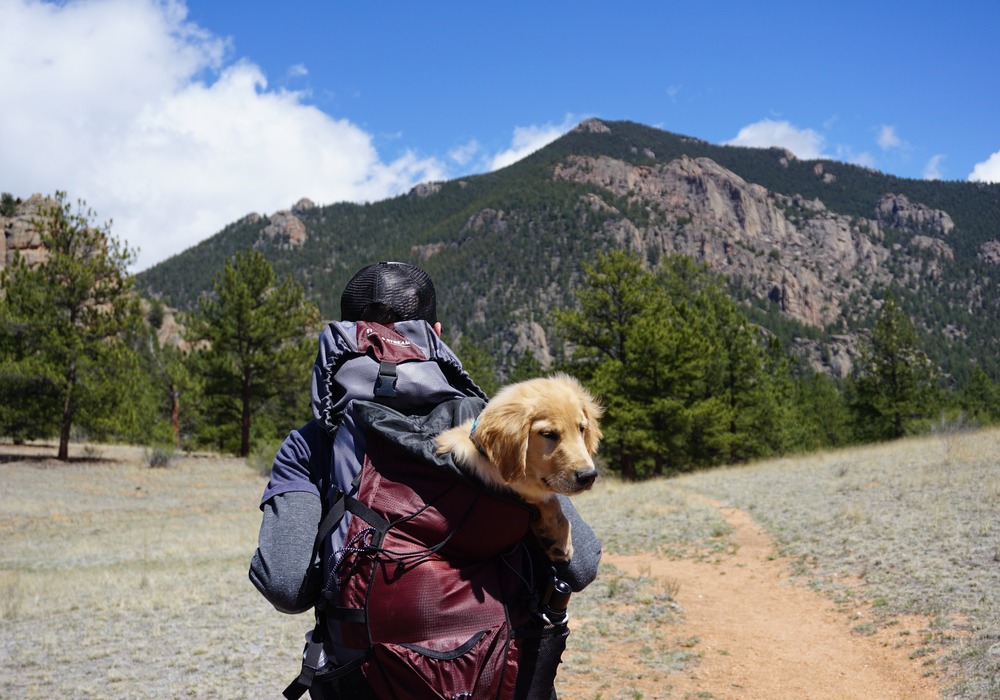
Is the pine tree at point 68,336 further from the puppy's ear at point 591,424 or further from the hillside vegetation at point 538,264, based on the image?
the hillside vegetation at point 538,264

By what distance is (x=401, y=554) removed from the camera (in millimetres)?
1657

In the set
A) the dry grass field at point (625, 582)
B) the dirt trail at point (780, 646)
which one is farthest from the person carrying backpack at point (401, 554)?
the dirt trail at point (780, 646)

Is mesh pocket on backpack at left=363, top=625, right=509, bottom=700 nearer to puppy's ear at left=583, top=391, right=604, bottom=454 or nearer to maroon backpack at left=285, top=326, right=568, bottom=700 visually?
maroon backpack at left=285, top=326, right=568, bottom=700

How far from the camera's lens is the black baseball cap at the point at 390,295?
2.29 m

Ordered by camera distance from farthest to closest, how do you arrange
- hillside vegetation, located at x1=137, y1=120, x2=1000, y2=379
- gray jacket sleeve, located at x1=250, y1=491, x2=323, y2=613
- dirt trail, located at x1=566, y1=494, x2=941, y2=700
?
hillside vegetation, located at x1=137, y1=120, x2=1000, y2=379, dirt trail, located at x1=566, y1=494, x2=941, y2=700, gray jacket sleeve, located at x1=250, y1=491, x2=323, y2=613

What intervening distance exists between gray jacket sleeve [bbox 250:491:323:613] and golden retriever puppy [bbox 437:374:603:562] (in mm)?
416

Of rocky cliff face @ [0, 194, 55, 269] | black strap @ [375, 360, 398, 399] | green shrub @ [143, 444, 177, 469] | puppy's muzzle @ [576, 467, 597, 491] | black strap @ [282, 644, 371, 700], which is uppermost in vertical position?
rocky cliff face @ [0, 194, 55, 269]

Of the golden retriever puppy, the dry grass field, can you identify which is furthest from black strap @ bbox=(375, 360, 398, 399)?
the dry grass field

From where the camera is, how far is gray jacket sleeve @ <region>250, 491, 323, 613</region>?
68.6 inches

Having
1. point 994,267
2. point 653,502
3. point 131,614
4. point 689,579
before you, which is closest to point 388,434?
point 131,614

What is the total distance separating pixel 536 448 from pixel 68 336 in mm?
27703

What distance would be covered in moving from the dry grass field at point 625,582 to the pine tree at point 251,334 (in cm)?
1303

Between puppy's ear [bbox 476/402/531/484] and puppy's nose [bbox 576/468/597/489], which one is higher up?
puppy's ear [bbox 476/402/531/484]

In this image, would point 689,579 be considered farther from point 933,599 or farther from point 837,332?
point 837,332
